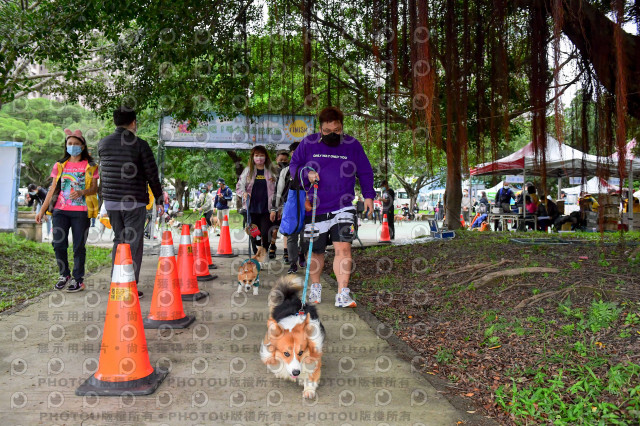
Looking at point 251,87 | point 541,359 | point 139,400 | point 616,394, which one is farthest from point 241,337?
point 251,87

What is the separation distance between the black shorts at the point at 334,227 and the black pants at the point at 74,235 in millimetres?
2648

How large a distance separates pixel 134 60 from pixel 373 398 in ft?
22.4

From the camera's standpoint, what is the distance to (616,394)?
2457 millimetres

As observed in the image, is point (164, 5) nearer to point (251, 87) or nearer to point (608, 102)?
point (251, 87)

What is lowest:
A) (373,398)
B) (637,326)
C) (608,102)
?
(373,398)

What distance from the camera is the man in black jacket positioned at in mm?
4719

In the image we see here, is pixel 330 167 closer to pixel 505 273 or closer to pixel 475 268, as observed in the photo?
pixel 505 273

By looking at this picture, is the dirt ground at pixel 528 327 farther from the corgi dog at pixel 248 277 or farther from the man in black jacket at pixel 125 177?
the man in black jacket at pixel 125 177

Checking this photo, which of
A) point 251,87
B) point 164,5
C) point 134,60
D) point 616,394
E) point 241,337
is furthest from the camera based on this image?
point 251,87

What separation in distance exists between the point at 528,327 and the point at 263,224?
4376 mm

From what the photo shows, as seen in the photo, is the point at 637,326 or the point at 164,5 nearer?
the point at 637,326

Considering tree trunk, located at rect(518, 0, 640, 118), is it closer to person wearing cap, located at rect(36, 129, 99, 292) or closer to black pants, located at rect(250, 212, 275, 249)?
black pants, located at rect(250, 212, 275, 249)

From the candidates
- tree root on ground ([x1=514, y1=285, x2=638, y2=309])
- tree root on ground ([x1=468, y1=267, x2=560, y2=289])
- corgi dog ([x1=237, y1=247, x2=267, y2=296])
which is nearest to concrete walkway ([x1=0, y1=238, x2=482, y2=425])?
corgi dog ([x1=237, y1=247, x2=267, y2=296])

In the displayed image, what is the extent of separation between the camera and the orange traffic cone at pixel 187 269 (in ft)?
16.4
